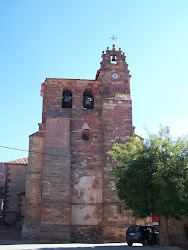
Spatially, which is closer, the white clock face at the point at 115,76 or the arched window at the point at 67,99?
the arched window at the point at 67,99

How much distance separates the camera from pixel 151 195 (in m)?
16.1

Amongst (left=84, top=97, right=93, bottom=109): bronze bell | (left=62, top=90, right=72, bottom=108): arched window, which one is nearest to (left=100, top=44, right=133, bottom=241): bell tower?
(left=84, top=97, right=93, bottom=109): bronze bell

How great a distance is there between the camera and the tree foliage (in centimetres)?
1562

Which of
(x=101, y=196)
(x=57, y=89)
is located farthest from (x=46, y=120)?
(x=101, y=196)

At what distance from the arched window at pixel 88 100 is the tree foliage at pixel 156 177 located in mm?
7062

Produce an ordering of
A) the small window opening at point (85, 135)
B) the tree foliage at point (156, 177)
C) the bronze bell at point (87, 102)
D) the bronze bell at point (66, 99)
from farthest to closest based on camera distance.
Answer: the bronze bell at point (87, 102) < the bronze bell at point (66, 99) < the small window opening at point (85, 135) < the tree foliage at point (156, 177)

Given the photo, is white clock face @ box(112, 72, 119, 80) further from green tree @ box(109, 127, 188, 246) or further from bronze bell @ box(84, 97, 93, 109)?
green tree @ box(109, 127, 188, 246)

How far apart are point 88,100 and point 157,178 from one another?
9927 mm

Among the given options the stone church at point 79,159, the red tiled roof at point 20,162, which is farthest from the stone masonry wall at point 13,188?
the stone church at point 79,159

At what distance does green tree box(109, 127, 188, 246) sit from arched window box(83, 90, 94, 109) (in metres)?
7.18

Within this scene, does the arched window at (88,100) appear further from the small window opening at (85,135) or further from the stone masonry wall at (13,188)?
the stone masonry wall at (13,188)

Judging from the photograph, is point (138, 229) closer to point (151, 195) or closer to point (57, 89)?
point (151, 195)

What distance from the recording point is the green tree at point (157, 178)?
1563cm

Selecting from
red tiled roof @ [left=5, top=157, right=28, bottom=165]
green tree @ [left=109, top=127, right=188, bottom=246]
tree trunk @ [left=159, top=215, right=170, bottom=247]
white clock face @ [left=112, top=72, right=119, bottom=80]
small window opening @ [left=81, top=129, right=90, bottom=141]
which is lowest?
tree trunk @ [left=159, top=215, right=170, bottom=247]
